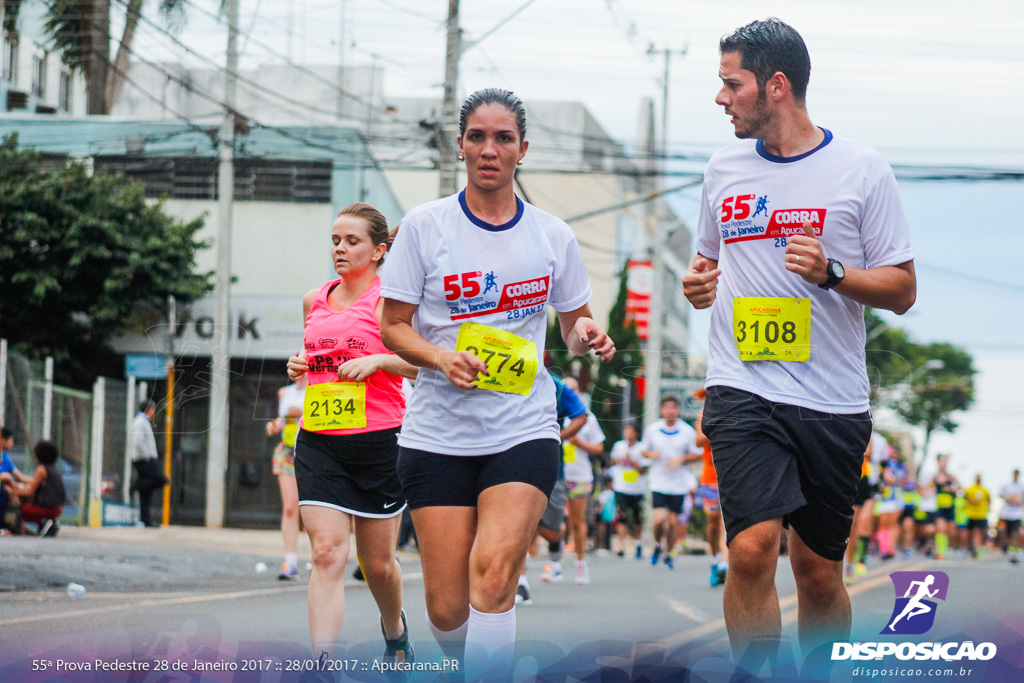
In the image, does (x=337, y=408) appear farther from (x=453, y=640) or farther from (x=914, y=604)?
(x=914, y=604)

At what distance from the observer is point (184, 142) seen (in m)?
28.7

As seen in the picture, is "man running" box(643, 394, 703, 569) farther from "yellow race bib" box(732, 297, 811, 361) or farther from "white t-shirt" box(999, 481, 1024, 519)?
"white t-shirt" box(999, 481, 1024, 519)

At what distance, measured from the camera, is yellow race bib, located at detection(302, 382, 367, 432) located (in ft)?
17.9

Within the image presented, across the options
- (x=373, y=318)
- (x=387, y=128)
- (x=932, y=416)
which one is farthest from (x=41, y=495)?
(x=932, y=416)

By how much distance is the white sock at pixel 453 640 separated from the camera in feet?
14.8

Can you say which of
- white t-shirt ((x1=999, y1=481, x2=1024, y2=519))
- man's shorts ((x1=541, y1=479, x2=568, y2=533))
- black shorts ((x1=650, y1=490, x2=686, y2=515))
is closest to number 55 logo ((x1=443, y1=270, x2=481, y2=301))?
man's shorts ((x1=541, y1=479, x2=568, y2=533))

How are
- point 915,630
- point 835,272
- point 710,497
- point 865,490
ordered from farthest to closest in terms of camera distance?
1. point 710,497
2. point 865,490
3. point 915,630
4. point 835,272

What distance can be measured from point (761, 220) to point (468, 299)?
37.6 inches

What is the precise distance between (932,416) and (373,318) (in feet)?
272

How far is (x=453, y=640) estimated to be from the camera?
14.8ft

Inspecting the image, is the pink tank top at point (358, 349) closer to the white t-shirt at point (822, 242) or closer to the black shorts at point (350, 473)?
the black shorts at point (350, 473)

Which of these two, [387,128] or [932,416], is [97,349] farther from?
[932,416]

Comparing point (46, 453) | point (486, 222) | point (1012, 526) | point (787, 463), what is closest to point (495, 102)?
point (486, 222)

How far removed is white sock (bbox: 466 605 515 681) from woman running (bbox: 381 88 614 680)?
2.9 inches
